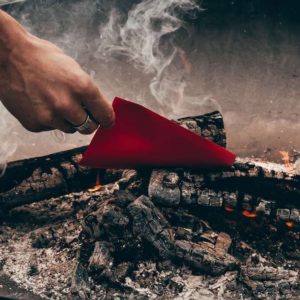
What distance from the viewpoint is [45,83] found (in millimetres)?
1572

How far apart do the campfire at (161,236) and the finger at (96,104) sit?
1.73 ft

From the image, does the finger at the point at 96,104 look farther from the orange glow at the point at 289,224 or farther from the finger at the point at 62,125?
the orange glow at the point at 289,224

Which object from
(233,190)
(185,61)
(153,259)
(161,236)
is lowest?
(153,259)

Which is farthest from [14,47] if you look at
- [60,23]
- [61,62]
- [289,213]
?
[60,23]

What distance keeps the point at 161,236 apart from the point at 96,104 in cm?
77

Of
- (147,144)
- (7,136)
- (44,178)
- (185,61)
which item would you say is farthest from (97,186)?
(185,61)

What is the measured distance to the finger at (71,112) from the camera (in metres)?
1.59

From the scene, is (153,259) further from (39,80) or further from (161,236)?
(39,80)

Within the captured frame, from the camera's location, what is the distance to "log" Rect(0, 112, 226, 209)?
7.79ft

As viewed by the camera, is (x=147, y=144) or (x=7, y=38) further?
(x=147, y=144)

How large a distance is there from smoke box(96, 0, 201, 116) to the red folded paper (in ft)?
3.26

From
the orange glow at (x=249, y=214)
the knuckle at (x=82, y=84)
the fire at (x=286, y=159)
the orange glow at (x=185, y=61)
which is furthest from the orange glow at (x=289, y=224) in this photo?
the orange glow at (x=185, y=61)

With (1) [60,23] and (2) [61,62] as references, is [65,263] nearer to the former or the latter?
(2) [61,62]

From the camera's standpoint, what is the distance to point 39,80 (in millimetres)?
1579
